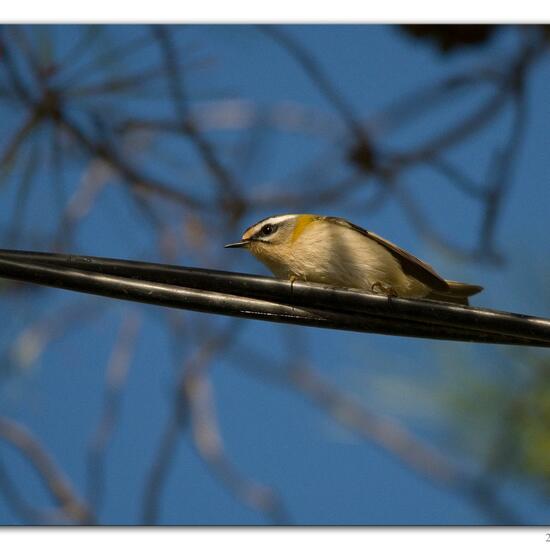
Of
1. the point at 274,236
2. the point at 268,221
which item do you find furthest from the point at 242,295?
the point at 268,221

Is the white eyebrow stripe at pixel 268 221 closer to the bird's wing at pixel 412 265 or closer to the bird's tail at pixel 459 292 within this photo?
the bird's wing at pixel 412 265

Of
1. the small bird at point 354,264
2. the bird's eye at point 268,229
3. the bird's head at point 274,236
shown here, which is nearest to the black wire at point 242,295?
the small bird at point 354,264

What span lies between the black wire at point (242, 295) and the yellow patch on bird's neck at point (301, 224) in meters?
0.56

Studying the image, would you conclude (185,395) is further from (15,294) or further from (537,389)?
(537,389)

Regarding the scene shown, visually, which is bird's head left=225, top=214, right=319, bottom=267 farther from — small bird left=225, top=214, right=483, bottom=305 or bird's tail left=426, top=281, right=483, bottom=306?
bird's tail left=426, top=281, right=483, bottom=306

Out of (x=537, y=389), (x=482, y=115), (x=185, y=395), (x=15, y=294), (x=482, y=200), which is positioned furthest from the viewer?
(x=185, y=395)

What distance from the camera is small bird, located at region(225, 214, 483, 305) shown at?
202 cm

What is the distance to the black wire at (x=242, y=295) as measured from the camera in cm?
152

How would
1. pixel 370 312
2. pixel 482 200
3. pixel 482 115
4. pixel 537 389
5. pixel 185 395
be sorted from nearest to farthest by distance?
pixel 370 312
pixel 537 389
pixel 482 200
pixel 482 115
pixel 185 395

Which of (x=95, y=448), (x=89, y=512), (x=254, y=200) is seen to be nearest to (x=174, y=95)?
(x=254, y=200)

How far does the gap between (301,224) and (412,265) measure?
1.12 ft

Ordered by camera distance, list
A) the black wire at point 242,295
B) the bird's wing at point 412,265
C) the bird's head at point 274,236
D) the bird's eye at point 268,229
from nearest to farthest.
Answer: the black wire at point 242,295 < the bird's wing at point 412,265 < the bird's head at point 274,236 < the bird's eye at point 268,229
